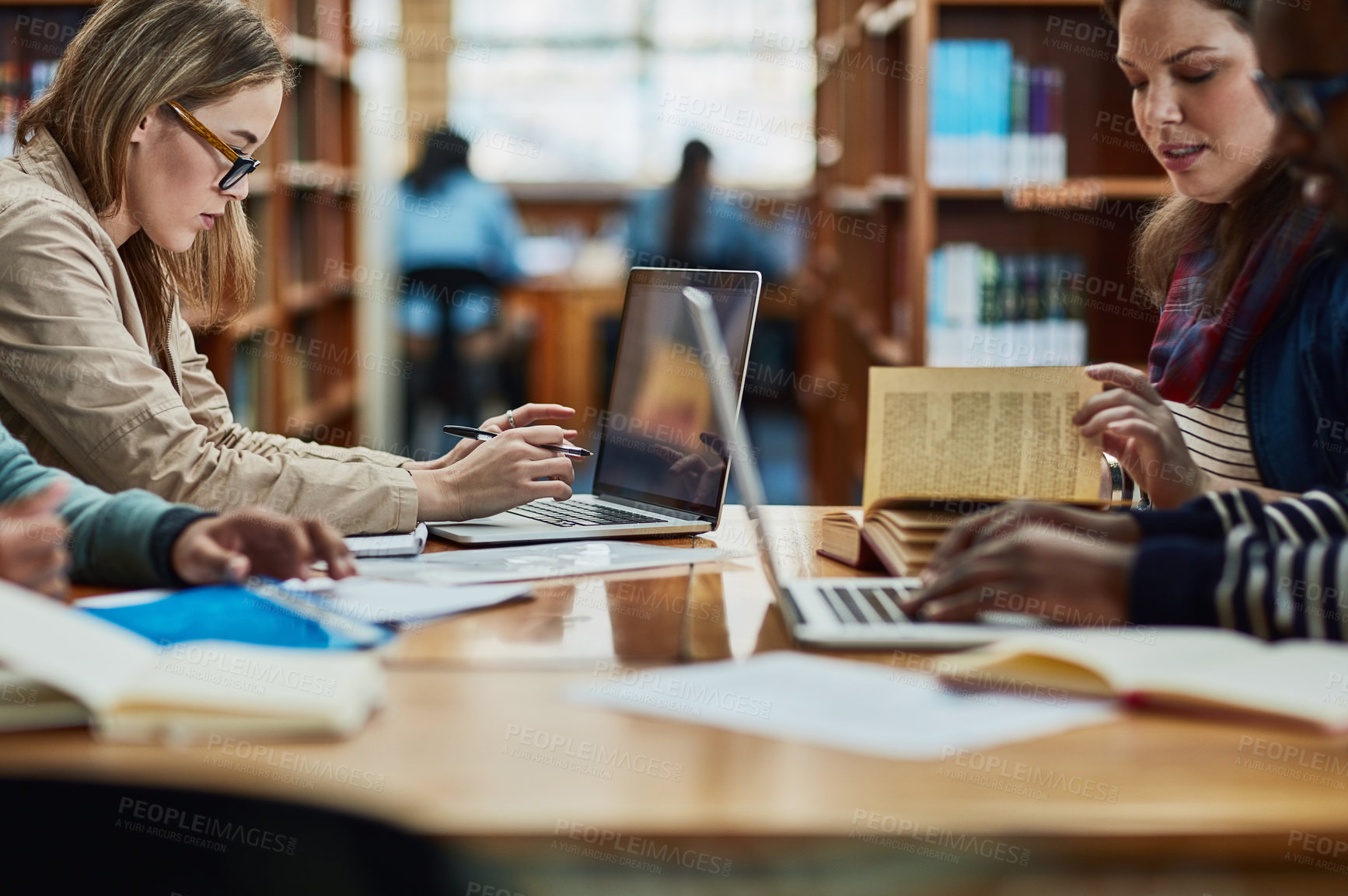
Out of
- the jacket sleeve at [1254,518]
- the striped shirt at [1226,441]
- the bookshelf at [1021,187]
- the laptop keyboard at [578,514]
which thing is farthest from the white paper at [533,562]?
the bookshelf at [1021,187]

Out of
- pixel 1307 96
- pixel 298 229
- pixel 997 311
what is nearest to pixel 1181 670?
pixel 1307 96

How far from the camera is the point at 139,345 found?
1589 millimetres

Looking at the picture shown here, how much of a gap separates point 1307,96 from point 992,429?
42 centimetres

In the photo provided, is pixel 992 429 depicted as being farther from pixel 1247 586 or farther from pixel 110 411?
pixel 110 411

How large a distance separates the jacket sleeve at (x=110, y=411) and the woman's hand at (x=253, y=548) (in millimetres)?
306

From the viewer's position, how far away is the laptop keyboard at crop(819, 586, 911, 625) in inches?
41.0

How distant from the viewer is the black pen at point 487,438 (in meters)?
1.58

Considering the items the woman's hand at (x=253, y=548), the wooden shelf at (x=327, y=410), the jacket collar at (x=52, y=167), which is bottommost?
the wooden shelf at (x=327, y=410)

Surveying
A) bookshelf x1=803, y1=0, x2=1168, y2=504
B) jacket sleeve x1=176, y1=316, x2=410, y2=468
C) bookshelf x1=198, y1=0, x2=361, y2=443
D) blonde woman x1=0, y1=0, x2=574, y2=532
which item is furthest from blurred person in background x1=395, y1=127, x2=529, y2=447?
jacket sleeve x1=176, y1=316, x2=410, y2=468

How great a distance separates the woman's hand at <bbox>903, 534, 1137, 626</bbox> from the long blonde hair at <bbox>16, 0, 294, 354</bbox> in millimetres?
1186

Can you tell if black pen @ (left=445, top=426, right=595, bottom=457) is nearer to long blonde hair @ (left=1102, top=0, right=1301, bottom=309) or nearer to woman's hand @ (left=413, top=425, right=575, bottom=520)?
woman's hand @ (left=413, top=425, right=575, bottom=520)

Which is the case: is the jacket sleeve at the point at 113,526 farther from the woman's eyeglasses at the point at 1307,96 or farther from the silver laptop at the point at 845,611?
the woman's eyeglasses at the point at 1307,96

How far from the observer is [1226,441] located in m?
1.57

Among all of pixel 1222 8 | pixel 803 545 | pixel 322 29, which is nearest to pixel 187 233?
pixel 803 545
